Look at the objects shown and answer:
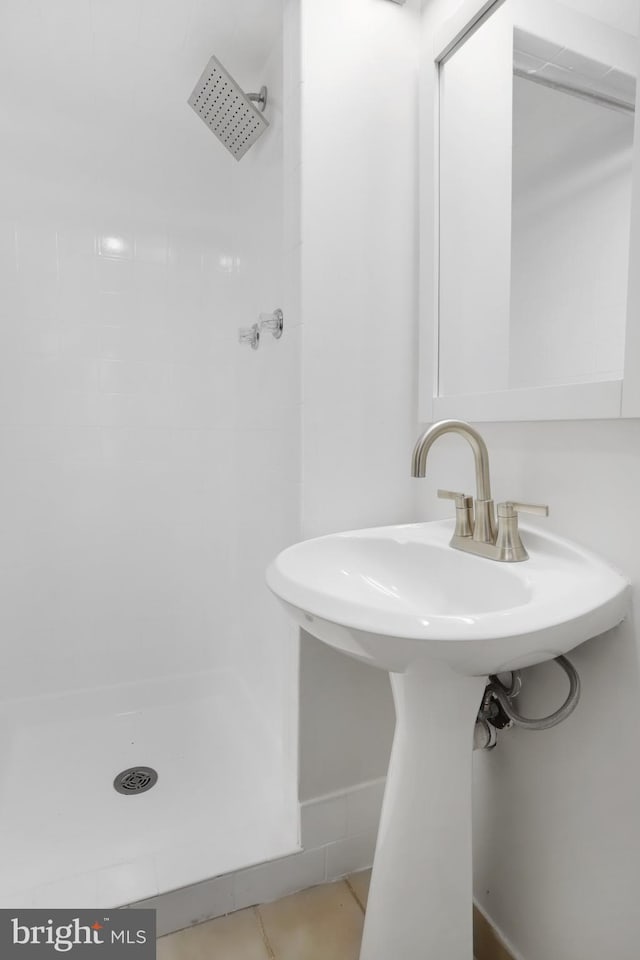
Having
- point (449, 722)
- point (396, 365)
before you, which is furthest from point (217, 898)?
point (396, 365)

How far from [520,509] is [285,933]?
98 cm

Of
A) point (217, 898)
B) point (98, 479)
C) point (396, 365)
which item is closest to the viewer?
point (217, 898)

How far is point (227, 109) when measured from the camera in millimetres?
1488

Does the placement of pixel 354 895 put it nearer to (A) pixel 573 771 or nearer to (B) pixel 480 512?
(A) pixel 573 771

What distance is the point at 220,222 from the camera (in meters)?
1.96

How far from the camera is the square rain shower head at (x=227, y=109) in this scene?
1389 millimetres

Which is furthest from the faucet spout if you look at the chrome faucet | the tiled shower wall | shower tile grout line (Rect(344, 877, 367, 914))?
shower tile grout line (Rect(344, 877, 367, 914))

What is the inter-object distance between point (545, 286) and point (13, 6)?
147 cm

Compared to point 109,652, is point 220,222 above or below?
above

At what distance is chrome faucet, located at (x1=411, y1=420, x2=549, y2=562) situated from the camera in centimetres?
93

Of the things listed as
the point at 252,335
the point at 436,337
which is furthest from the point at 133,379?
the point at 436,337

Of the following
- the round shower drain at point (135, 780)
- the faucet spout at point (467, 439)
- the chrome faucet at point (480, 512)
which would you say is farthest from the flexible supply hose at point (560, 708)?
the round shower drain at point (135, 780)

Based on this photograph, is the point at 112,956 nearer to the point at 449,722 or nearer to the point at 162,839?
the point at 162,839

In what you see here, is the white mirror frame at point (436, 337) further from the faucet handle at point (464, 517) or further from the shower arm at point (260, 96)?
the shower arm at point (260, 96)
